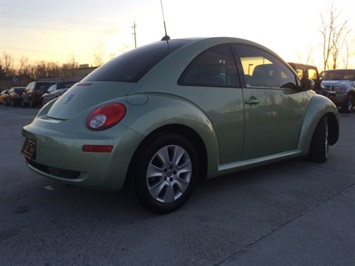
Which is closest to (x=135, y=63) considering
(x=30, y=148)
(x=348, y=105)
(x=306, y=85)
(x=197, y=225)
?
(x=30, y=148)

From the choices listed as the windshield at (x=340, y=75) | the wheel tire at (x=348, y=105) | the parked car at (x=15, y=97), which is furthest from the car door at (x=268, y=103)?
the parked car at (x=15, y=97)

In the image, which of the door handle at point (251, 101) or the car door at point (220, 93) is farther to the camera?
the door handle at point (251, 101)

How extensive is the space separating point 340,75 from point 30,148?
564 inches

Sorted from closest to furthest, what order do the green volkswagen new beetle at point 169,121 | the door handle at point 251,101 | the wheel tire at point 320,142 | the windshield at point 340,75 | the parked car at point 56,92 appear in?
the green volkswagen new beetle at point 169,121
the door handle at point 251,101
the wheel tire at point 320,142
the windshield at point 340,75
the parked car at point 56,92

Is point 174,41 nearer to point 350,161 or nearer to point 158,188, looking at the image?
point 158,188

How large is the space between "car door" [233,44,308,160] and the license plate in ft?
7.00

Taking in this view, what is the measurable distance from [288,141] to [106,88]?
7.79ft

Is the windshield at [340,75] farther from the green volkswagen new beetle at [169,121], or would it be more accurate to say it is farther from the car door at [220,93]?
the car door at [220,93]

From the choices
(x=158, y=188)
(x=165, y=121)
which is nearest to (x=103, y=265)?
(x=158, y=188)

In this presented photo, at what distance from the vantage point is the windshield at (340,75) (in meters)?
14.9

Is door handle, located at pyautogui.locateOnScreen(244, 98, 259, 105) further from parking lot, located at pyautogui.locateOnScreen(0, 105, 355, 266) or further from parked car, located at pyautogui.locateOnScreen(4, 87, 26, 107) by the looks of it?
parked car, located at pyautogui.locateOnScreen(4, 87, 26, 107)

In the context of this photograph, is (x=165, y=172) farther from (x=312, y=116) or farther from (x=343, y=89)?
(x=343, y=89)

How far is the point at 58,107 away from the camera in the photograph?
12.0 ft

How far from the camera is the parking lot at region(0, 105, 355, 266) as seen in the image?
264 centimetres
